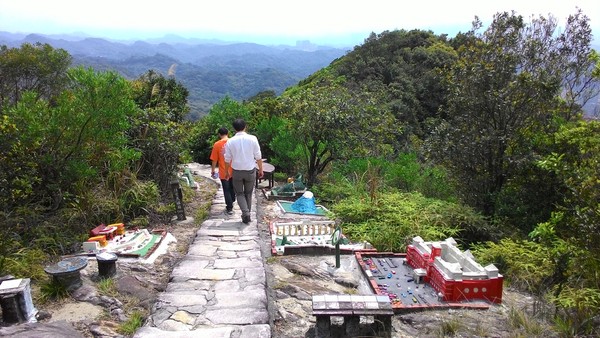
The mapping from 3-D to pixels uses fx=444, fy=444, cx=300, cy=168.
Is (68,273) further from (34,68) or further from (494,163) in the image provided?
(34,68)

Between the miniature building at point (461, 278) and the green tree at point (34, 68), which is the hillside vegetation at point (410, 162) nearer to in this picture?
the miniature building at point (461, 278)

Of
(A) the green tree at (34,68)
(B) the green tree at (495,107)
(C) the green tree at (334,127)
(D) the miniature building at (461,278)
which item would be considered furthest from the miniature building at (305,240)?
(A) the green tree at (34,68)

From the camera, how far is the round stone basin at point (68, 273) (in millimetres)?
4262

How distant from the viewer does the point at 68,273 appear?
429 cm

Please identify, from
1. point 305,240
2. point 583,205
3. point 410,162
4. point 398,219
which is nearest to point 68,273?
point 305,240

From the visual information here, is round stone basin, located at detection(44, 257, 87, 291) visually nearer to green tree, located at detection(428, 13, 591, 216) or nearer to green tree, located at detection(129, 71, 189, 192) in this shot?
green tree, located at detection(129, 71, 189, 192)

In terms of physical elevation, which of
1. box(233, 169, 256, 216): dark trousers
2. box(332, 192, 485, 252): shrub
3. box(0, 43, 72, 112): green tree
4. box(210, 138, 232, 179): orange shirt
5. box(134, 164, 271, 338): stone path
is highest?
box(0, 43, 72, 112): green tree

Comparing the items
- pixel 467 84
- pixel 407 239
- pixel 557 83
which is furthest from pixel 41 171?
pixel 557 83

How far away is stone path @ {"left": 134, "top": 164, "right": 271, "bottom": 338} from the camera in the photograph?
378cm

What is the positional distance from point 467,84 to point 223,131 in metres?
5.54

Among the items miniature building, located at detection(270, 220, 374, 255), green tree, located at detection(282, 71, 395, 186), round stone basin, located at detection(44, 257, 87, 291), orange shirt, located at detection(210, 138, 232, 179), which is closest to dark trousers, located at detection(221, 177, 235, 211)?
orange shirt, located at detection(210, 138, 232, 179)

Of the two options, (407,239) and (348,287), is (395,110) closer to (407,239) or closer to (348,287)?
(407,239)

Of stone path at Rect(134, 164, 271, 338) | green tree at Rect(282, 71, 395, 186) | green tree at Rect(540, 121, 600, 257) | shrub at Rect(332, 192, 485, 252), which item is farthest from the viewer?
green tree at Rect(282, 71, 395, 186)

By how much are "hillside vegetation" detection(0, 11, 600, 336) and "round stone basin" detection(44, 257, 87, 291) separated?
0.60 m
